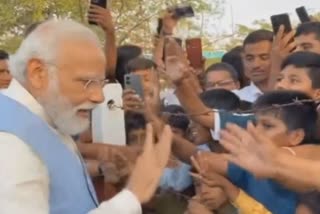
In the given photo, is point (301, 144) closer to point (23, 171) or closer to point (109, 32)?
point (23, 171)

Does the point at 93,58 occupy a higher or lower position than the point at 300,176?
higher

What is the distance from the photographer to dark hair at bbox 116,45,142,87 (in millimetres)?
5027

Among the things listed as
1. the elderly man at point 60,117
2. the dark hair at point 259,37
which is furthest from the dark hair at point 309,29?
the elderly man at point 60,117

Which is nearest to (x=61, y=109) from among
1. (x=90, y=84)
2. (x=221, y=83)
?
(x=90, y=84)

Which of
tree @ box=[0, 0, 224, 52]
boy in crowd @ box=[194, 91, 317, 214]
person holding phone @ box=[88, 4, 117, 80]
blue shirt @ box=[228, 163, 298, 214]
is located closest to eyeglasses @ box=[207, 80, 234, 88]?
person holding phone @ box=[88, 4, 117, 80]

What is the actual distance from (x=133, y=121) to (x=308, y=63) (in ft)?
2.82

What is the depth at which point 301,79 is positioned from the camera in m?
3.58

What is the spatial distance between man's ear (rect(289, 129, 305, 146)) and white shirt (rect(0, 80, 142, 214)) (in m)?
0.81

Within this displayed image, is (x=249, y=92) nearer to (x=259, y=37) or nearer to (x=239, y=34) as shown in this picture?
(x=259, y=37)

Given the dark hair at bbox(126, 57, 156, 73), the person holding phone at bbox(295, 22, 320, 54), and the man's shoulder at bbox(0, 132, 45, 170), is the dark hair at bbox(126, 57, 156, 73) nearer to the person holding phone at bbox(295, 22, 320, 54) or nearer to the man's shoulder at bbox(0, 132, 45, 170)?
the person holding phone at bbox(295, 22, 320, 54)

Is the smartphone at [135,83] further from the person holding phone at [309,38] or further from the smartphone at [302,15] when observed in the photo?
the smartphone at [302,15]

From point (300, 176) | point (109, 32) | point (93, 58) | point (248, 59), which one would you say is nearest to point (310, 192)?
point (300, 176)

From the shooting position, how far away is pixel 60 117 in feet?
8.53

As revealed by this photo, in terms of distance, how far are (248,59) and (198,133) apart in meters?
0.75
